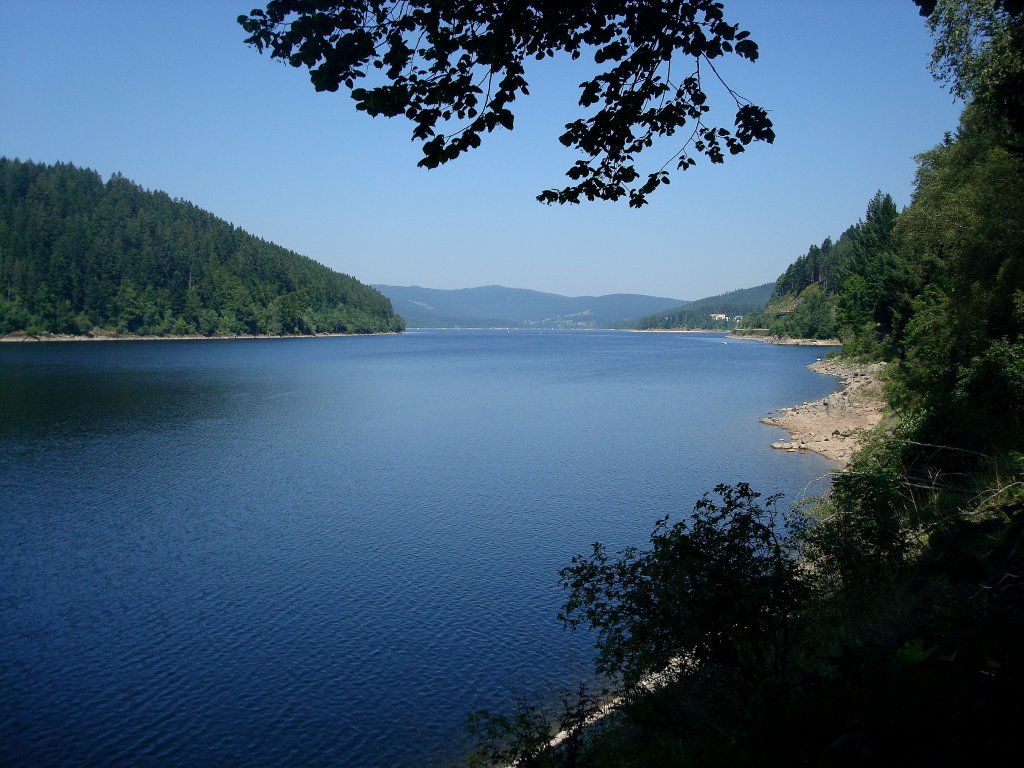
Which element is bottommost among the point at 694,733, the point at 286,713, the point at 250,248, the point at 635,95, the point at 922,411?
the point at 286,713

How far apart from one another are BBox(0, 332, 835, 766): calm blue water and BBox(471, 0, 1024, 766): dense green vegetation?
263cm

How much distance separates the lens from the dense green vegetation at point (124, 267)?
13962cm

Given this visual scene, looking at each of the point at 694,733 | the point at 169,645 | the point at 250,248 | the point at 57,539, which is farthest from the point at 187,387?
the point at 250,248

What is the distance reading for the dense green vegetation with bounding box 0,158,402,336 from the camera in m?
140

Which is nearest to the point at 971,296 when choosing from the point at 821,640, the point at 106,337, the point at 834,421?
the point at 821,640

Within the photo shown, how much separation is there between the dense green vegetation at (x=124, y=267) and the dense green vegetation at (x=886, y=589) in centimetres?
15299

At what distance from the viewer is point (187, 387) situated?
211 ft

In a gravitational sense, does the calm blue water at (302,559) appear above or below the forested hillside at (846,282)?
below

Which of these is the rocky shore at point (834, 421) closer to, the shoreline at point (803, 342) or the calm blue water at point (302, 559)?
the calm blue water at point (302, 559)

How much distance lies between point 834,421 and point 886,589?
36.0 metres

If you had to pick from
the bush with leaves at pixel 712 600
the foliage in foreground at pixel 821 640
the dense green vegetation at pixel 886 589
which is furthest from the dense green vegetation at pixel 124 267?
the bush with leaves at pixel 712 600

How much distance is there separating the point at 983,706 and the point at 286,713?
12.9 m

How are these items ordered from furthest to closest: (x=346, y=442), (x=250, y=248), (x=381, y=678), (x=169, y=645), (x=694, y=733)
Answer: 1. (x=250, y=248)
2. (x=346, y=442)
3. (x=169, y=645)
4. (x=381, y=678)
5. (x=694, y=733)

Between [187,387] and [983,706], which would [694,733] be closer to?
[983,706]
